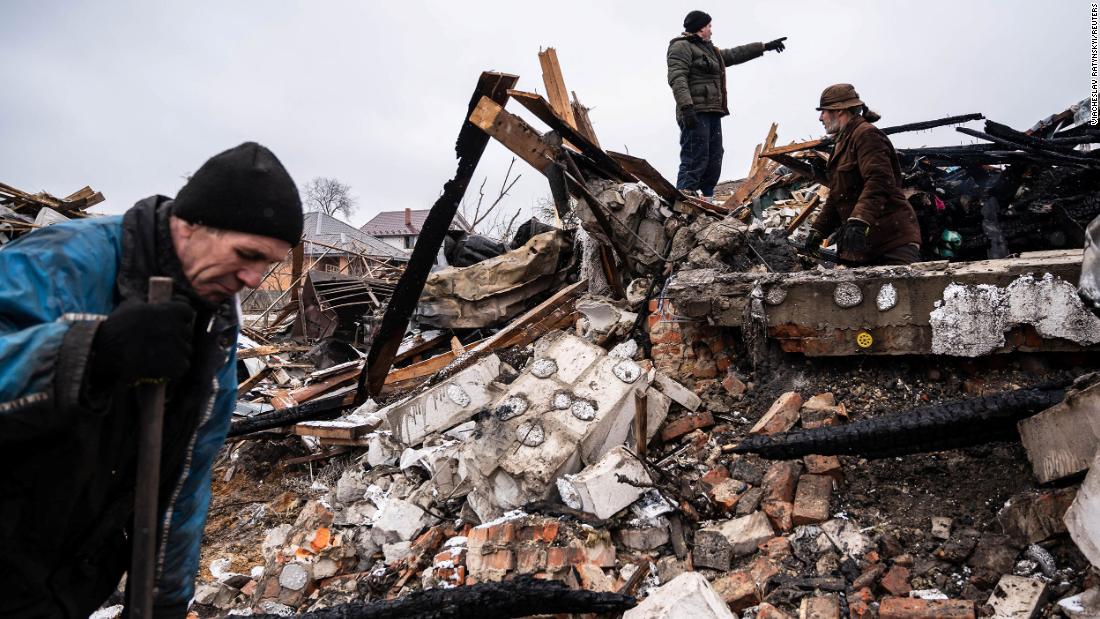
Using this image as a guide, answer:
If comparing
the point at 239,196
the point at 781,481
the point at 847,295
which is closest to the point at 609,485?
the point at 781,481

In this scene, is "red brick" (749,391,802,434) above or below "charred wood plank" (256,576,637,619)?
above

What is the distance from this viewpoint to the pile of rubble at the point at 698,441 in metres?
2.31

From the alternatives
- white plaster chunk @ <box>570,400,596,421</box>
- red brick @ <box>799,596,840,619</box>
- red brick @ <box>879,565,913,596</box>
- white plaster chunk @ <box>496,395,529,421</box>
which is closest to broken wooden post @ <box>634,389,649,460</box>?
white plaster chunk @ <box>570,400,596,421</box>

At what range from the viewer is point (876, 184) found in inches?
152

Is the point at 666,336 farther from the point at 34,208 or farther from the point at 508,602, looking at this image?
the point at 34,208

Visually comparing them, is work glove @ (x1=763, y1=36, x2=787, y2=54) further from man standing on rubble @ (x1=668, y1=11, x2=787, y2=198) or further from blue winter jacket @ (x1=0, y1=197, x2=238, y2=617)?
blue winter jacket @ (x1=0, y1=197, x2=238, y2=617)

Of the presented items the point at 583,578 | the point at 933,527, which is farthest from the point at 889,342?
the point at 583,578

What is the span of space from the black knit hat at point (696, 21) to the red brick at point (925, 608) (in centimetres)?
561

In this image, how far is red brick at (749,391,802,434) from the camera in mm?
3213

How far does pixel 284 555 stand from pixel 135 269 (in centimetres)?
267

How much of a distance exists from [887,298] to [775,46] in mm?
4678

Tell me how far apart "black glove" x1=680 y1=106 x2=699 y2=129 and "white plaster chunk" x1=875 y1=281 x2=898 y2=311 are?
3.35 m

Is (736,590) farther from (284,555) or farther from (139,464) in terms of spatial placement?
(284,555)

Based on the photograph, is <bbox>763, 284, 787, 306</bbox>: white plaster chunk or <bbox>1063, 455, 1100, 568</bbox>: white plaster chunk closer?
<bbox>1063, 455, 1100, 568</bbox>: white plaster chunk
